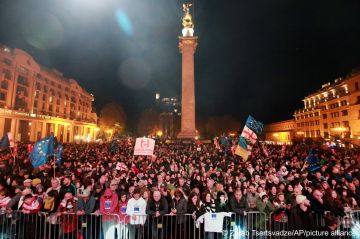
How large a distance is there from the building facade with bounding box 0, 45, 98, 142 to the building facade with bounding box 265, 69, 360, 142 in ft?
178

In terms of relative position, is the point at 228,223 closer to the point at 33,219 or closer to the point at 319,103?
the point at 33,219

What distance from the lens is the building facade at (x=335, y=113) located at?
46.1 metres

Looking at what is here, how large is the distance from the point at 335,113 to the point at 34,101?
66.7 metres

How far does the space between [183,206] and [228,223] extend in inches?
57.2

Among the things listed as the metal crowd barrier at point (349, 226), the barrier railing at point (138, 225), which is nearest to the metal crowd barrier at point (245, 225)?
the barrier railing at point (138, 225)

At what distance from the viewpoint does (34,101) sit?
50.6 meters

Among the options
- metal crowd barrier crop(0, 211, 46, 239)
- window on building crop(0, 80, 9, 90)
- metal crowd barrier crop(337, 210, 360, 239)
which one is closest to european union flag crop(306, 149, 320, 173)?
metal crowd barrier crop(337, 210, 360, 239)

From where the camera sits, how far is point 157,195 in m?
6.78

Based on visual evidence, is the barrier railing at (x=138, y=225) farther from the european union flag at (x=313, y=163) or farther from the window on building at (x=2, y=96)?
the window on building at (x=2, y=96)

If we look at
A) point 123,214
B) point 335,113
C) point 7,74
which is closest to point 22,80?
point 7,74

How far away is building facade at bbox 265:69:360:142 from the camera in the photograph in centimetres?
4612

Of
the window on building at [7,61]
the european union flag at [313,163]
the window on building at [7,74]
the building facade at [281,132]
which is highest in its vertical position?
the window on building at [7,61]

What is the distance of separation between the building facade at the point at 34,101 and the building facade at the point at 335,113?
54269 mm

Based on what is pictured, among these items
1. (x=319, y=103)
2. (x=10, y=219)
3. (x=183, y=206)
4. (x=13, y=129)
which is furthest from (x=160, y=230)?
(x=319, y=103)
